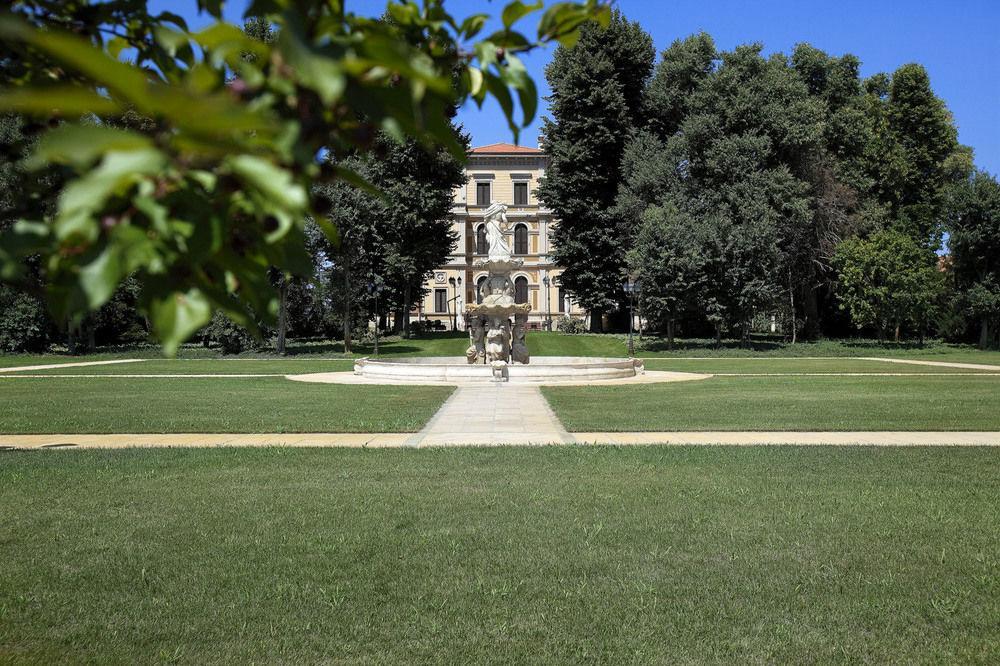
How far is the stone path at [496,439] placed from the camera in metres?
12.0

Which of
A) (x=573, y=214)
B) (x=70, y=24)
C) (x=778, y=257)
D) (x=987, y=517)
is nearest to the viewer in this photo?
(x=70, y=24)

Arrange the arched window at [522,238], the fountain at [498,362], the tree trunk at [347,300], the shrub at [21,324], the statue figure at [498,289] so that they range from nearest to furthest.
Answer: the fountain at [498,362]
the statue figure at [498,289]
the tree trunk at [347,300]
the shrub at [21,324]
the arched window at [522,238]

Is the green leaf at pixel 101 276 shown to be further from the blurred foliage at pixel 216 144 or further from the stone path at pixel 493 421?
the stone path at pixel 493 421

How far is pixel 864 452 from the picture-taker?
11031 millimetres

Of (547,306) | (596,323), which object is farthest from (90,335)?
(547,306)

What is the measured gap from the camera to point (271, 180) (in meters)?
1.12

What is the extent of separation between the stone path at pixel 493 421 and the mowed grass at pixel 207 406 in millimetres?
492

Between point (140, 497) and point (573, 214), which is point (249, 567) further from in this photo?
point (573, 214)

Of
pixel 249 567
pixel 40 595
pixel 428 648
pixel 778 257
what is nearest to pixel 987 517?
pixel 428 648

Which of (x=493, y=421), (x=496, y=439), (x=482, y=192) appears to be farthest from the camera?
(x=482, y=192)

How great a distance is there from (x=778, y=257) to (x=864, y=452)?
3277 centimetres

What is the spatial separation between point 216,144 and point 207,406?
17.5 m

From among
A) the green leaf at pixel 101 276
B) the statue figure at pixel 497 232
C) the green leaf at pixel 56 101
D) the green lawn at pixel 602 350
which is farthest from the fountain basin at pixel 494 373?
the green leaf at pixel 56 101

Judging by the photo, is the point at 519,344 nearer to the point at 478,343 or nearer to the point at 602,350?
the point at 478,343
